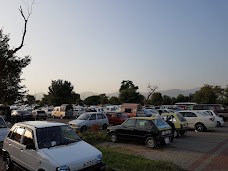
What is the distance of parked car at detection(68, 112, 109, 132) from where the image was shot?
69.8ft

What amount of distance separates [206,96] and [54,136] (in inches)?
2491

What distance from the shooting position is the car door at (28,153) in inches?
308

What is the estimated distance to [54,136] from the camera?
27.7ft

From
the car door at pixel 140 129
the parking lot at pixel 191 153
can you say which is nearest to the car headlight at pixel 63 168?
the parking lot at pixel 191 153

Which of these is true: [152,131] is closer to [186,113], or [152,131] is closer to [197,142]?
[197,142]

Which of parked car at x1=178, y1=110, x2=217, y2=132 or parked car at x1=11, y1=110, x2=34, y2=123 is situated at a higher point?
parked car at x1=11, y1=110, x2=34, y2=123

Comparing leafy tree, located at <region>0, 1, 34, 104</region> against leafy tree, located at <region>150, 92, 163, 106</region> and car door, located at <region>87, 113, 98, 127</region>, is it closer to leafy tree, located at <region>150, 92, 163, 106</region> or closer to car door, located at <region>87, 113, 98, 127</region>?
car door, located at <region>87, 113, 98, 127</region>

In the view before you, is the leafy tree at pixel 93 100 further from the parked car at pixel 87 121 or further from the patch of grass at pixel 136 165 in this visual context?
the patch of grass at pixel 136 165

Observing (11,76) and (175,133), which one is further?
(11,76)

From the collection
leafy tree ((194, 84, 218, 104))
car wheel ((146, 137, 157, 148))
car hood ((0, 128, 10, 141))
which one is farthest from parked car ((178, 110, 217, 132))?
leafy tree ((194, 84, 218, 104))

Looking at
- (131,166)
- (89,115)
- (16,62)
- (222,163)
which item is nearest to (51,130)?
(131,166)

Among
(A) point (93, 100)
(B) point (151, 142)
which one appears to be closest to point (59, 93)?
(A) point (93, 100)

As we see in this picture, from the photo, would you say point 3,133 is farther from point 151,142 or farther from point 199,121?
point 199,121

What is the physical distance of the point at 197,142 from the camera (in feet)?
53.0
